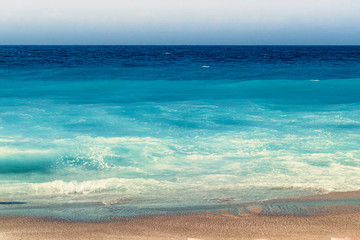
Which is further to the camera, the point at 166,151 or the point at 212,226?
the point at 166,151

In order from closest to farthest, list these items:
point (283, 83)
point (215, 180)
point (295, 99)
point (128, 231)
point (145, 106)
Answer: point (128, 231) < point (215, 180) < point (145, 106) < point (295, 99) < point (283, 83)

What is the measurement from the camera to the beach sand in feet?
11.6

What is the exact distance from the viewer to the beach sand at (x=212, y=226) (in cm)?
354

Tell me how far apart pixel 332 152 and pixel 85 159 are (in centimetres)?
450

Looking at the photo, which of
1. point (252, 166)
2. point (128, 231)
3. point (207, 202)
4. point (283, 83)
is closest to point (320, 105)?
point (283, 83)

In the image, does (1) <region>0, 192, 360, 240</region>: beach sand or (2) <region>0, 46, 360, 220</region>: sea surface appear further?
(2) <region>0, 46, 360, 220</region>: sea surface

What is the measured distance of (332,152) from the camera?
6.91m

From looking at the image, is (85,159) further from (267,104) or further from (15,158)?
(267,104)

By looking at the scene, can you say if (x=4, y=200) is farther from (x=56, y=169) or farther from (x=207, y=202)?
(x=207, y=202)

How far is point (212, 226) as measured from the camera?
147 inches

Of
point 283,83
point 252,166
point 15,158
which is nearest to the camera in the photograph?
point 252,166

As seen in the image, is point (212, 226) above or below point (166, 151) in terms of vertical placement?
above

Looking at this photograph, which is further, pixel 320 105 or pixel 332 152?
pixel 320 105

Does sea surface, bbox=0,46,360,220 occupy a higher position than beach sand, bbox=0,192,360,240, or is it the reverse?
beach sand, bbox=0,192,360,240
